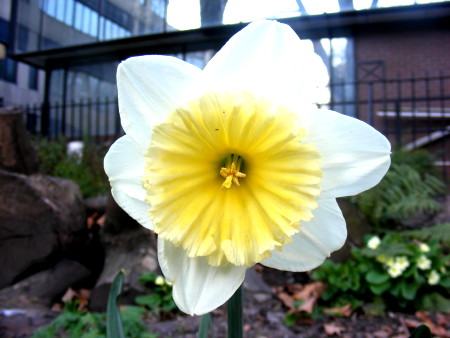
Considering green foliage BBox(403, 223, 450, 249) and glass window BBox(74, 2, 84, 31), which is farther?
glass window BBox(74, 2, 84, 31)

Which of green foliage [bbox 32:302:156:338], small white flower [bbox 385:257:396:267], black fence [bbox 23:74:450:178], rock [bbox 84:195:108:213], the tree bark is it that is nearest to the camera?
green foliage [bbox 32:302:156:338]

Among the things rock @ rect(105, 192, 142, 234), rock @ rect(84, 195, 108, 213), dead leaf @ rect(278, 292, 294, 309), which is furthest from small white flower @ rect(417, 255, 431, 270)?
rock @ rect(84, 195, 108, 213)

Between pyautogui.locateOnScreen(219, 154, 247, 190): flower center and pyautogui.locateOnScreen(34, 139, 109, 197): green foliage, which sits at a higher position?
pyautogui.locateOnScreen(34, 139, 109, 197): green foliage

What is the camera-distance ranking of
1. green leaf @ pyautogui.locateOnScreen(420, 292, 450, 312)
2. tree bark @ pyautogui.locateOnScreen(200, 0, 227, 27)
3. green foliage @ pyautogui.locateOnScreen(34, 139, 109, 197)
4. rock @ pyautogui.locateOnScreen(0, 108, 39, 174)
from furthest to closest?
1. tree bark @ pyautogui.locateOnScreen(200, 0, 227, 27)
2. green foliage @ pyautogui.locateOnScreen(34, 139, 109, 197)
3. rock @ pyautogui.locateOnScreen(0, 108, 39, 174)
4. green leaf @ pyautogui.locateOnScreen(420, 292, 450, 312)

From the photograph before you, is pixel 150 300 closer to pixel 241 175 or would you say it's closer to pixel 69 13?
pixel 241 175

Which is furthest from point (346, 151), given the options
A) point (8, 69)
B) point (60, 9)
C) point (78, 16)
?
point (8, 69)

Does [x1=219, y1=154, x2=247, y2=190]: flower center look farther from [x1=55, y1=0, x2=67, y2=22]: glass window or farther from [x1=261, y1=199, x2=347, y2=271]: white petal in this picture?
[x1=55, y1=0, x2=67, y2=22]: glass window

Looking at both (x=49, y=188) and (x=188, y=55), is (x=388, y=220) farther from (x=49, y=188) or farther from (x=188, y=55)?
(x=188, y=55)

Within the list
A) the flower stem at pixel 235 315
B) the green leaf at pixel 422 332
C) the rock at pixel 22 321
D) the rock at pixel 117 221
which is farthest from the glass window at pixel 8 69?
the green leaf at pixel 422 332
